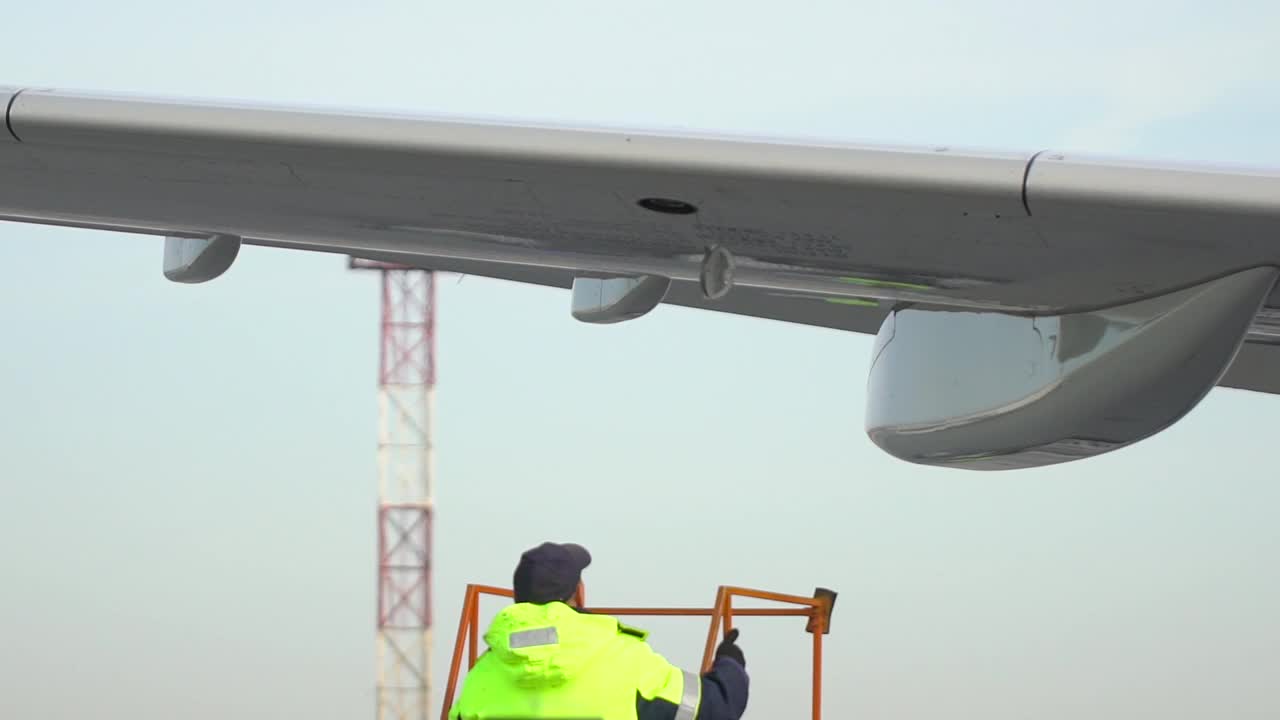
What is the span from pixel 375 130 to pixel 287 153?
0.41 metres

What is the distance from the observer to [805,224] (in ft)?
21.4

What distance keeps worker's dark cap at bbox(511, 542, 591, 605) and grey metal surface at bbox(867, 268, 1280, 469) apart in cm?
320

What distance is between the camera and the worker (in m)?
4.49

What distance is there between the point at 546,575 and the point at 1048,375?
11.2ft

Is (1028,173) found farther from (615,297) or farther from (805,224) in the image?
(615,297)

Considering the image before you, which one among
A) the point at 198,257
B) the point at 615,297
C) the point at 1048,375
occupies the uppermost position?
the point at 198,257

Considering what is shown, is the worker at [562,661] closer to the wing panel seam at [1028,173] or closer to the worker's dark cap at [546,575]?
the worker's dark cap at [546,575]

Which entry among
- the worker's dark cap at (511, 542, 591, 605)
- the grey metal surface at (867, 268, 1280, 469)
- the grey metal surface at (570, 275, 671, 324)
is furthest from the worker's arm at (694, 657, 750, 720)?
the grey metal surface at (570, 275, 671, 324)

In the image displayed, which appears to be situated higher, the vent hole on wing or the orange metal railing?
the vent hole on wing

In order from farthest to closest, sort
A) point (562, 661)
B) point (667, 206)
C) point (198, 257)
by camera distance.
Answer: point (198, 257), point (667, 206), point (562, 661)

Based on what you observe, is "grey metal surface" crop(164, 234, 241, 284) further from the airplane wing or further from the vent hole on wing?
the vent hole on wing

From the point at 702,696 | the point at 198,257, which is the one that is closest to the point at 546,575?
the point at 702,696

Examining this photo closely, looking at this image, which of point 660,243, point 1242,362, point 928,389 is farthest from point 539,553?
point 1242,362

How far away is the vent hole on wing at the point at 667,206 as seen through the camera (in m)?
6.36
